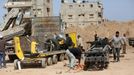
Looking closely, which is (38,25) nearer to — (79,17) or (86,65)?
(86,65)

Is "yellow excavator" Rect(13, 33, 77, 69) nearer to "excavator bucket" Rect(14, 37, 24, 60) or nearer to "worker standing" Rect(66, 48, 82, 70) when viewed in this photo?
"excavator bucket" Rect(14, 37, 24, 60)

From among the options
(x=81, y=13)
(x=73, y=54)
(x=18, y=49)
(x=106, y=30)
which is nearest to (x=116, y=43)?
(x=73, y=54)

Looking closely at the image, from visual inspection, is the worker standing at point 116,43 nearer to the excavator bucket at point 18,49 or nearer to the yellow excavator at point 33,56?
the yellow excavator at point 33,56

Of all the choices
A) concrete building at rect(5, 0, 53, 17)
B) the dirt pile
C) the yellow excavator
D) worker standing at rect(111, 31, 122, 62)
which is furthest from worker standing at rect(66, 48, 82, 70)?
concrete building at rect(5, 0, 53, 17)

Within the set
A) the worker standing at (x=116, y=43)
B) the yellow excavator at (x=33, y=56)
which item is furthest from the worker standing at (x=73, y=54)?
the worker standing at (x=116, y=43)

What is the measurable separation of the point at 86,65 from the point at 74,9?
67050mm

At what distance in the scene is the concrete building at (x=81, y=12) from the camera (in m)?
85.0

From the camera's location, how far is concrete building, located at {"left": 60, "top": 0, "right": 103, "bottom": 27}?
3346 inches

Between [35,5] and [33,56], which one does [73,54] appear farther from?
[35,5]

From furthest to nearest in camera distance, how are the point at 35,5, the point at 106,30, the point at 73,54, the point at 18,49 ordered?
1. the point at 35,5
2. the point at 106,30
3. the point at 18,49
4. the point at 73,54

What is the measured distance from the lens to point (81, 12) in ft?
282

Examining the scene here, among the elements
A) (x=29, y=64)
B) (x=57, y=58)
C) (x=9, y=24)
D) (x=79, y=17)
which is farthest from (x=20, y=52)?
(x=79, y=17)

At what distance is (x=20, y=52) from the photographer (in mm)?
22531

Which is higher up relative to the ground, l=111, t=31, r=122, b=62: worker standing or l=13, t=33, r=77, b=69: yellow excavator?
l=111, t=31, r=122, b=62: worker standing
